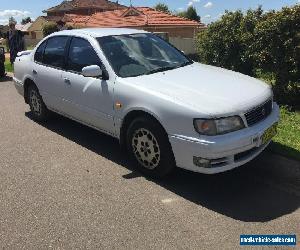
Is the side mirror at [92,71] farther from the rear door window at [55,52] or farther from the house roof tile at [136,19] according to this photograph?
the house roof tile at [136,19]

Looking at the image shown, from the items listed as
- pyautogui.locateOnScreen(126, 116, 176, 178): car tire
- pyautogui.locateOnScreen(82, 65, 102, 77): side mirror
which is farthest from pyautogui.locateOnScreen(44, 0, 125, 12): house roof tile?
pyautogui.locateOnScreen(126, 116, 176, 178): car tire

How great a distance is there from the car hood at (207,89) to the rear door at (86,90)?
41cm

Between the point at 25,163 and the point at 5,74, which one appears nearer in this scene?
the point at 25,163

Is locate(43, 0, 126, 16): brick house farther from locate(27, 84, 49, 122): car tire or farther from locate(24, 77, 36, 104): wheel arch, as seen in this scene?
locate(27, 84, 49, 122): car tire

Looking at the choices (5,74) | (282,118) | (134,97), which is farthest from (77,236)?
(5,74)

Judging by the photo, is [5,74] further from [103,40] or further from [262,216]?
[262,216]

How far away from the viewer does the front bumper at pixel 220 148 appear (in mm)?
4176

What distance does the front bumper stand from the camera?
4.18 m

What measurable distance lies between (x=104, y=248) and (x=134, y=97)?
6.08 feet

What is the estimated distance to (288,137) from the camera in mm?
5836

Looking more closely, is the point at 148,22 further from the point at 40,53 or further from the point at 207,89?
the point at 207,89

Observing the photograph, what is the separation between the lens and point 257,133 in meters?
4.43

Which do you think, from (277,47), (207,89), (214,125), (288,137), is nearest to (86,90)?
(207,89)

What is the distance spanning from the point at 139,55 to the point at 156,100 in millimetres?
1231
